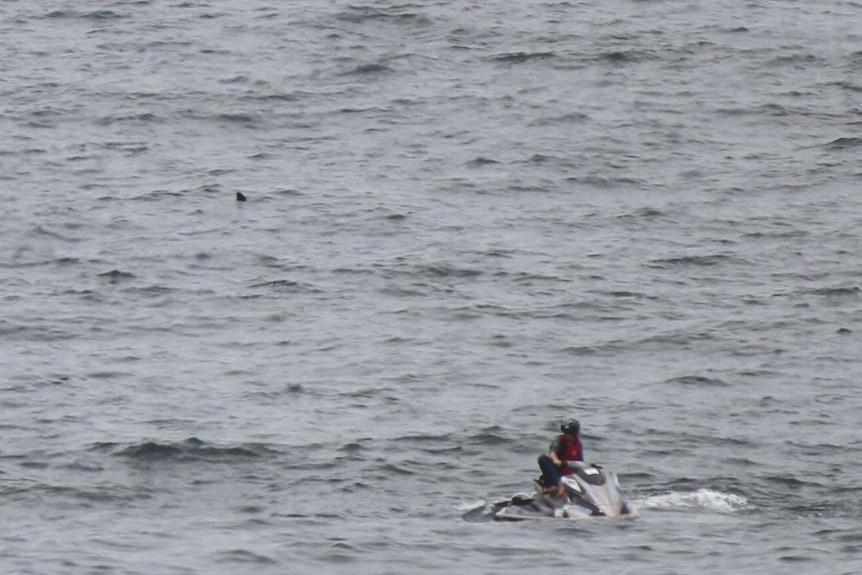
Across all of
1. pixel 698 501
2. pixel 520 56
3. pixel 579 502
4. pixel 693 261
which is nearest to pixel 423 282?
pixel 693 261

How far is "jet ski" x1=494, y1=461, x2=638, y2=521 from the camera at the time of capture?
1117 inches

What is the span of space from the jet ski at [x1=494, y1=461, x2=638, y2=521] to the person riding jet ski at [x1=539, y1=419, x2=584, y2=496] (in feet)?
0.36

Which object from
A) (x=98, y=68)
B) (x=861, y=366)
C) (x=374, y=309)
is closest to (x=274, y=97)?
(x=98, y=68)

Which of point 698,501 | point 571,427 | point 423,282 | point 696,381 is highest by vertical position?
point 571,427

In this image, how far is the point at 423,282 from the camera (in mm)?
41750

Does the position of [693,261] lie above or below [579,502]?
below

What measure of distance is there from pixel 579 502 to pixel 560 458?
43.7 inches

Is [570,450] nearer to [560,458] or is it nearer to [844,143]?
[560,458]

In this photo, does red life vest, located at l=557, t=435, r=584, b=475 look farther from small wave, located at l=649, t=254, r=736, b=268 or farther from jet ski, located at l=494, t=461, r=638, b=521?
small wave, located at l=649, t=254, r=736, b=268

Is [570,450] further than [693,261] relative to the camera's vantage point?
No

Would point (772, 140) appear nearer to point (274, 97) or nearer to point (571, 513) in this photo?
point (274, 97)

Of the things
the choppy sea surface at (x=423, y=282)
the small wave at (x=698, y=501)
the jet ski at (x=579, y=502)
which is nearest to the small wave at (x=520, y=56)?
the choppy sea surface at (x=423, y=282)

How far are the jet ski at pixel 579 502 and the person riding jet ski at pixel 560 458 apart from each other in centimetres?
11

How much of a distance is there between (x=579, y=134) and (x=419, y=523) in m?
25.1
